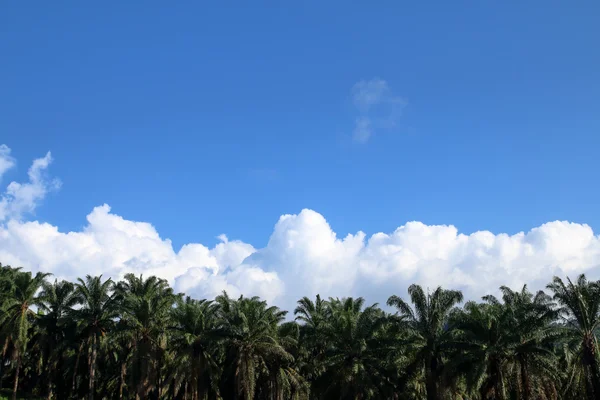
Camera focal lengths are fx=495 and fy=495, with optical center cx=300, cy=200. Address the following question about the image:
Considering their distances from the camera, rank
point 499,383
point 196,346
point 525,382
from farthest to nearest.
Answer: point 196,346 → point 499,383 → point 525,382

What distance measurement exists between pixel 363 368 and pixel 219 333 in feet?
44.7

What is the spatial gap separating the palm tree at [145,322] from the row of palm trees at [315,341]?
132mm

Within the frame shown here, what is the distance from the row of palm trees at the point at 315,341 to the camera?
125 feet

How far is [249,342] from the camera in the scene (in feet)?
151

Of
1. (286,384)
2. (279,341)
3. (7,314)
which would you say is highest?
(7,314)

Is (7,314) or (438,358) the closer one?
(438,358)

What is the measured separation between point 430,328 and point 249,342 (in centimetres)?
1644

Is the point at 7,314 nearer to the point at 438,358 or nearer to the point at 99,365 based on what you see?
the point at 99,365

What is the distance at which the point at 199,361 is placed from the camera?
4597cm

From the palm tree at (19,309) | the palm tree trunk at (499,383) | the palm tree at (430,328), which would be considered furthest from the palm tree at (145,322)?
the palm tree trunk at (499,383)

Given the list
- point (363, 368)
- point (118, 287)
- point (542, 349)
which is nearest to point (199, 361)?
point (118, 287)

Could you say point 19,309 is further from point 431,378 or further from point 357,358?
point 431,378

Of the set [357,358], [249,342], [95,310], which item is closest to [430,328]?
[357,358]

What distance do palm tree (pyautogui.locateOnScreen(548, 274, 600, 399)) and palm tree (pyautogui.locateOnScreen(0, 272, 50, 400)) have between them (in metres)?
49.4
